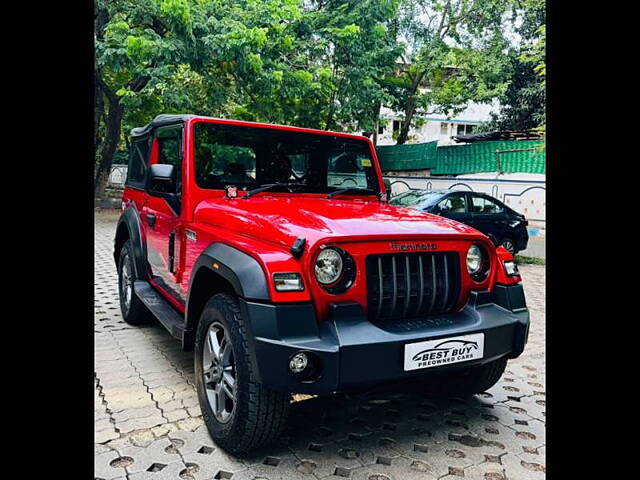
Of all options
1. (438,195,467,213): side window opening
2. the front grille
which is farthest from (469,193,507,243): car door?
the front grille

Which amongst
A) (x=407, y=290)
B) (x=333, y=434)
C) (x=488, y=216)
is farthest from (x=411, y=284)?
(x=488, y=216)

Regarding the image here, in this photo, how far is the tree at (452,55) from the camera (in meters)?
18.3

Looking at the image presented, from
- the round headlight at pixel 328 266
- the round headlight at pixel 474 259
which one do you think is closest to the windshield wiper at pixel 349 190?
the round headlight at pixel 474 259

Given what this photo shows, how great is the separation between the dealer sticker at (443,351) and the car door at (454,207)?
7286 millimetres

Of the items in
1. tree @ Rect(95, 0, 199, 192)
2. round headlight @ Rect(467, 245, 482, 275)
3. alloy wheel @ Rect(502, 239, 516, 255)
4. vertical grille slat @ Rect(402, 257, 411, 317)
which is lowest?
alloy wheel @ Rect(502, 239, 516, 255)

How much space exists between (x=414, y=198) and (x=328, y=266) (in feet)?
26.0

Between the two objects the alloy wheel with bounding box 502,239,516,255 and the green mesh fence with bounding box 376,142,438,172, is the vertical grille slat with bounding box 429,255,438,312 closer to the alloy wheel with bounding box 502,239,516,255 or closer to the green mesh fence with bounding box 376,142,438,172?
the alloy wheel with bounding box 502,239,516,255

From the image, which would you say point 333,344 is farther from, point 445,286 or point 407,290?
point 445,286

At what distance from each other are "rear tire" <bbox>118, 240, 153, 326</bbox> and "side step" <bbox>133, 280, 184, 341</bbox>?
0.46 metres

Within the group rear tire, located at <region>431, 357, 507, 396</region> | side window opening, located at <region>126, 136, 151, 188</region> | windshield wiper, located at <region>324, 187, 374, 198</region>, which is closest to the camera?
rear tire, located at <region>431, 357, 507, 396</region>

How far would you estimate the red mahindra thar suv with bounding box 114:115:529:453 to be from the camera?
98.8 inches
